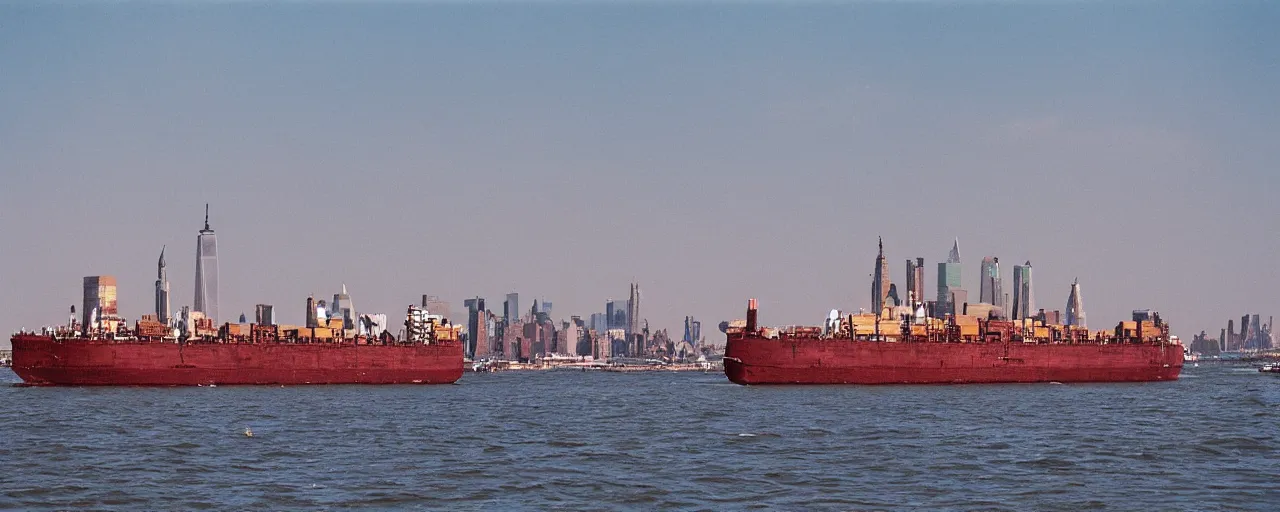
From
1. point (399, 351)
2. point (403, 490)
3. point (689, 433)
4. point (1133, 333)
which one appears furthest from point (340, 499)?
point (1133, 333)

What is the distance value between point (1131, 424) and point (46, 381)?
70408mm

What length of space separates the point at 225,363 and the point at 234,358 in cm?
77

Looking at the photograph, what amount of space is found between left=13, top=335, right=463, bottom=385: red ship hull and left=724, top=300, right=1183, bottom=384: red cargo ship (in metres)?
25.0

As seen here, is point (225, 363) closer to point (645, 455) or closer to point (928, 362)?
point (928, 362)

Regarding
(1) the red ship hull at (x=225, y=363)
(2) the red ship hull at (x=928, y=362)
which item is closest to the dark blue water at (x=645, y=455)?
(1) the red ship hull at (x=225, y=363)

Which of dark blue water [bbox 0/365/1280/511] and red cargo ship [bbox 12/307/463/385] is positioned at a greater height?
red cargo ship [bbox 12/307/463/385]

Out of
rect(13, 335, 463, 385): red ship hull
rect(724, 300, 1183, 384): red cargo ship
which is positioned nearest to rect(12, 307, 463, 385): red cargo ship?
rect(13, 335, 463, 385): red ship hull

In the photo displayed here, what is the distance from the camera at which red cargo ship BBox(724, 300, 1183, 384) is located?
91.8 m

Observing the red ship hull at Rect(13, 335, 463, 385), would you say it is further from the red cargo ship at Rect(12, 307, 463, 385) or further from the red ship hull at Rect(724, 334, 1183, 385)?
the red ship hull at Rect(724, 334, 1183, 385)

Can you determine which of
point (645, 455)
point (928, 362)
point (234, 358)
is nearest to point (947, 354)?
point (928, 362)

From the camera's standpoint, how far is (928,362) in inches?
3775

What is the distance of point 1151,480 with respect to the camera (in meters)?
34.9

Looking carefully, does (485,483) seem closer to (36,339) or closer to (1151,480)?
(1151,480)

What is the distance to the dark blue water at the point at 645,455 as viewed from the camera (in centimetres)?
3141
